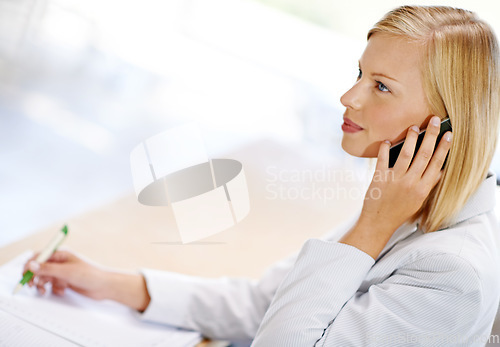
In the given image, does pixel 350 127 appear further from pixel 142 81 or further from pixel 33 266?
pixel 142 81

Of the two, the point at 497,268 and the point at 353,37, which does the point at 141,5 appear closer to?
the point at 353,37

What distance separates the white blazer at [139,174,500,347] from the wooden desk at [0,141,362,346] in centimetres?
37

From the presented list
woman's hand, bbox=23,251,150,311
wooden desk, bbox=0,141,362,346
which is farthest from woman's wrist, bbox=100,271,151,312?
wooden desk, bbox=0,141,362,346

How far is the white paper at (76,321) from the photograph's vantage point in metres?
1.08

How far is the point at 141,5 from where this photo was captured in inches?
231

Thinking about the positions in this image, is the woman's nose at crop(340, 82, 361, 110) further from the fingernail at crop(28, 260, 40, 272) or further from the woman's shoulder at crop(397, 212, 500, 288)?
the fingernail at crop(28, 260, 40, 272)

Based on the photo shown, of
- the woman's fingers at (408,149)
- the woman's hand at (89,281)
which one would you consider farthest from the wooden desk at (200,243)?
the woman's fingers at (408,149)

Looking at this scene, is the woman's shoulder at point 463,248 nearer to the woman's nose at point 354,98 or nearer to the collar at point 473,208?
the collar at point 473,208

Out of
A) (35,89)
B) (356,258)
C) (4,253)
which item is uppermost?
(356,258)

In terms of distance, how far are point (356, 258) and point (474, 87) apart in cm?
34

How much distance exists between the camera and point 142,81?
4672mm

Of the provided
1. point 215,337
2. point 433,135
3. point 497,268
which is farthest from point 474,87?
point 215,337

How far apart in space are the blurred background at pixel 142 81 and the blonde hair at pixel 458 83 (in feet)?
3.00

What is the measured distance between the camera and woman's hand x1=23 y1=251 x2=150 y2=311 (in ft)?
3.96
